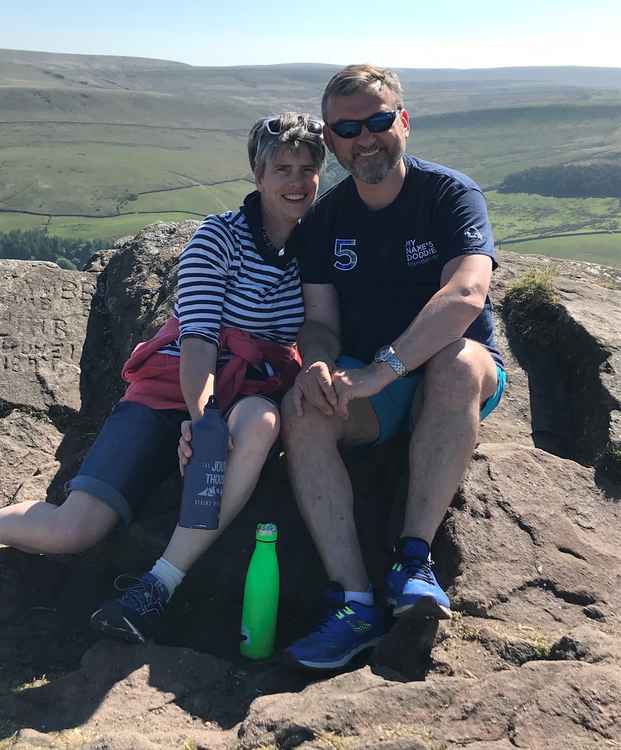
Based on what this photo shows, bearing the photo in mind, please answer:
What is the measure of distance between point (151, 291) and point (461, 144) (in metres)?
173

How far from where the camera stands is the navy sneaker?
4797mm

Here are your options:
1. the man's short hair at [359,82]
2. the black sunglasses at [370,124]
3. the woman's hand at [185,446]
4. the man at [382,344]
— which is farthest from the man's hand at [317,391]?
the man's short hair at [359,82]

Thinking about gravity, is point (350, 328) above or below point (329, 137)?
below

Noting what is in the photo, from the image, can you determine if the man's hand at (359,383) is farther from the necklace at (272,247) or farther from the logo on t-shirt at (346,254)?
the necklace at (272,247)

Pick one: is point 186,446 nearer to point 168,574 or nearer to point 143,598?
point 168,574

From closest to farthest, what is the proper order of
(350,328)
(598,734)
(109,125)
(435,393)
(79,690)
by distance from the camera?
(598,734) < (79,690) < (435,393) < (350,328) < (109,125)

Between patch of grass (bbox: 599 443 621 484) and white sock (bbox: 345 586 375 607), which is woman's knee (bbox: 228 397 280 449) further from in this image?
patch of grass (bbox: 599 443 621 484)

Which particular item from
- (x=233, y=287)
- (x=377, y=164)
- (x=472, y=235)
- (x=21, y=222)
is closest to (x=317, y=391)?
(x=233, y=287)

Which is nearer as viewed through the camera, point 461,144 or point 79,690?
point 79,690

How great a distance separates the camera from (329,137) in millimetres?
5625

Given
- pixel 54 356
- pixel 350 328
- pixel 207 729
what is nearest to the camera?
pixel 207 729

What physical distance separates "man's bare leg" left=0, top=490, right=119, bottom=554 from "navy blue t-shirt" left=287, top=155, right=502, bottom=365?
207 cm

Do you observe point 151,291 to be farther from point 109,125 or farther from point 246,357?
point 109,125

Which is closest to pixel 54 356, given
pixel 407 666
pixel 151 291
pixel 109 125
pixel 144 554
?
pixel 151 291
